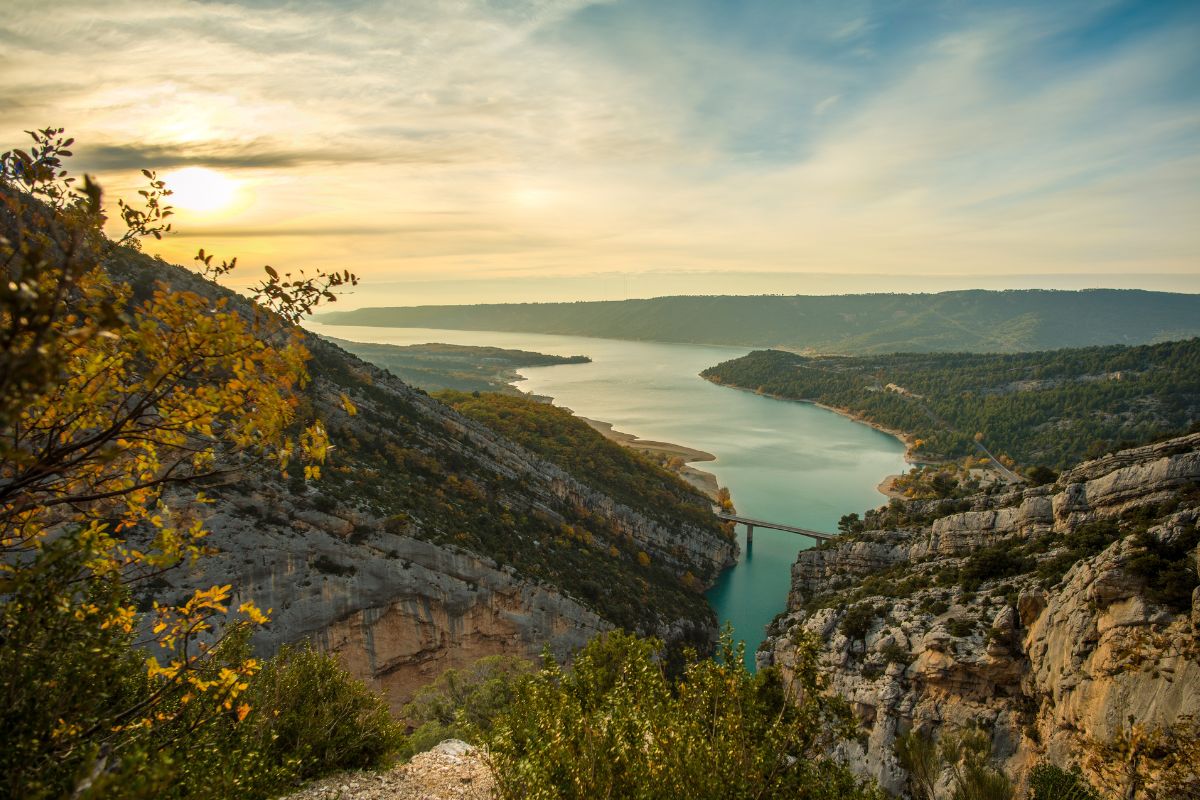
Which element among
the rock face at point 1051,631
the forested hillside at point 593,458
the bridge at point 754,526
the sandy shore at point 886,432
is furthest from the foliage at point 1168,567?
the sandy shore at point 886,432

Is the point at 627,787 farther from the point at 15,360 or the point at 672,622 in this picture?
the point at 672,622

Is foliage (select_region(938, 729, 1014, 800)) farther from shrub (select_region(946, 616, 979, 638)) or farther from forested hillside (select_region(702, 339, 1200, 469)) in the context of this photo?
forested hillside (select_region(702, 339, 1200, 469))

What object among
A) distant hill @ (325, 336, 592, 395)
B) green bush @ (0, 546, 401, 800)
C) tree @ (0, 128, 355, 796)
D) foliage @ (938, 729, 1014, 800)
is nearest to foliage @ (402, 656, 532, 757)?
foliage @ (938, 729, 1014, 800)

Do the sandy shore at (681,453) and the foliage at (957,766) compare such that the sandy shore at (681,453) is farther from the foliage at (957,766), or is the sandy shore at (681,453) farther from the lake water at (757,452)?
the foliage at (957,766)

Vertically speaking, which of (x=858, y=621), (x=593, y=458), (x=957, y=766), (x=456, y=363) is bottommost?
(x=858, y=621)

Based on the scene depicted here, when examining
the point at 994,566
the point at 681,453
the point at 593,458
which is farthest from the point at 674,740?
the point at 681,453

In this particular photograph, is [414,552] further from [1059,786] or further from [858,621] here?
[1059,786]
